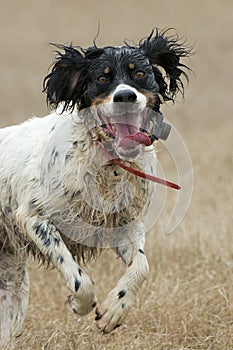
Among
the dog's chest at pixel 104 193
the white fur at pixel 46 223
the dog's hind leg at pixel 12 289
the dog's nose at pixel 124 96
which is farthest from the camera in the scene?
the dog's hind leg at pixel 12 289

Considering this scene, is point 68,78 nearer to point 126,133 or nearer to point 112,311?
point 126,133

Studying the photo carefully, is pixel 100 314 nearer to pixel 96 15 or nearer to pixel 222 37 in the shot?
pixel 222 37

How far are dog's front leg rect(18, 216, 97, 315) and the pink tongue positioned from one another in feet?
2.33

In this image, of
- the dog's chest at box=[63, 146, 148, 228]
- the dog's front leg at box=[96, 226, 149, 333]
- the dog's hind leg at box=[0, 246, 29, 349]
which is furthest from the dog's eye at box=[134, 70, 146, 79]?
the dog's hind leg at box=[0, 246, 29, 349]

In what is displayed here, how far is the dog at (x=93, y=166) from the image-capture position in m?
4.55

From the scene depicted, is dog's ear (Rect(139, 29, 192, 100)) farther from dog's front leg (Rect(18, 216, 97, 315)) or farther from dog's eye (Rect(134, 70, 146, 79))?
dog's front leg (Rect(18, 216, 97, 315))

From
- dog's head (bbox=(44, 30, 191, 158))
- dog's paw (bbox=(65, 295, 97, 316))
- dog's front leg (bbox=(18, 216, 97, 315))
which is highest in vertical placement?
dog's head (bbox=(44, 30, 191, 158))

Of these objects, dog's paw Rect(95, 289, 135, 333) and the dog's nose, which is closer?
the dog's nose

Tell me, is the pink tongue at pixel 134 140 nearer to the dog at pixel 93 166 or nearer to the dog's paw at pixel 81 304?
the dog at pixel 93 166

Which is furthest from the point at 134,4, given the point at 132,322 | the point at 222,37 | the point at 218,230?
the point at 132,322

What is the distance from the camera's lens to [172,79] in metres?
5.16

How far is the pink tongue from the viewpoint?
4.51 m

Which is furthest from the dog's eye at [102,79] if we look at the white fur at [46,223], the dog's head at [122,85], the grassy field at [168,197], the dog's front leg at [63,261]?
the grassy field at [168,197]

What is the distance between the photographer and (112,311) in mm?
4492
